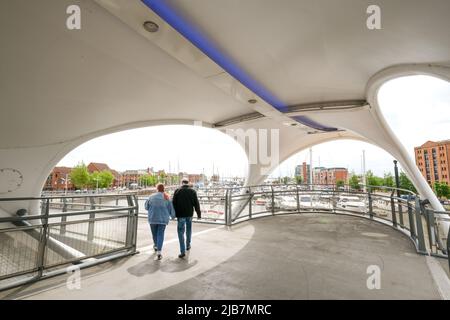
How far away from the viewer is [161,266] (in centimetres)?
404

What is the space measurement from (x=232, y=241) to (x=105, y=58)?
5.74 metres

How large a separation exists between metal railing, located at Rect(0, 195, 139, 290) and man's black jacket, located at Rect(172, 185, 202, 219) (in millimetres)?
995

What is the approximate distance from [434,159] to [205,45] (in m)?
109

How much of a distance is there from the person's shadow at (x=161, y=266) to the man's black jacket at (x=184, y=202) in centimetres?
91

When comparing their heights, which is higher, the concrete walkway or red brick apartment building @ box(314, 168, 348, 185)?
red brick apartment building @ box(314, 168, 348, 185)

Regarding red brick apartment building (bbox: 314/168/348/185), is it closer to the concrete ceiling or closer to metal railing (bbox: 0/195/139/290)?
the concrete ceiling

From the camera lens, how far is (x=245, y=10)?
4.10 m

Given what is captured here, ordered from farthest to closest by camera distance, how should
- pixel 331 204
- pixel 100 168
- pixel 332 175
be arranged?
pixel 332 175
pixel 100 168
pixel 331 204

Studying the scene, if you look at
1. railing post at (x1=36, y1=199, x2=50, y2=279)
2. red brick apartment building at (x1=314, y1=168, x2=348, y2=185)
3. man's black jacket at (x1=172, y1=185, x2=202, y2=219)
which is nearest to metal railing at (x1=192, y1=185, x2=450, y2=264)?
man's black jacket at (x1=172, y1=185, x2=202, y2=219)

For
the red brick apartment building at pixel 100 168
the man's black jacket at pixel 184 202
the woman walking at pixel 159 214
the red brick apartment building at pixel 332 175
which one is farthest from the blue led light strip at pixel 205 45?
the red brick apartment building at pixel 100 168

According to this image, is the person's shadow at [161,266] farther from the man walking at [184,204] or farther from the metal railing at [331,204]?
the metal railing at [331,204]

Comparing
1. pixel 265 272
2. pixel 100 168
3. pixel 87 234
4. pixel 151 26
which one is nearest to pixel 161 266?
pixel 87 234

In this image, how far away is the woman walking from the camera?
4.48 metres

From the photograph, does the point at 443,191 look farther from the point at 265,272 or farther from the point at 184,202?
the point at 184,202
